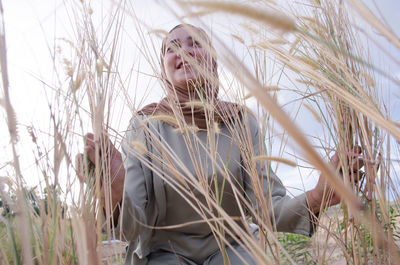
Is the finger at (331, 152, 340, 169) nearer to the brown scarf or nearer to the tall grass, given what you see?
the tall grass

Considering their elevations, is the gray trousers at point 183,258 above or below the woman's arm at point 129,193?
below

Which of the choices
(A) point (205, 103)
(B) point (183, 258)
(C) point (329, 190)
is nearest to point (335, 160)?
(C) point (329, 190)

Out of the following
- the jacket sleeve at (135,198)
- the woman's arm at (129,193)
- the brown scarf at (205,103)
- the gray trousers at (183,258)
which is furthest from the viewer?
the gray trousers at (183,258)

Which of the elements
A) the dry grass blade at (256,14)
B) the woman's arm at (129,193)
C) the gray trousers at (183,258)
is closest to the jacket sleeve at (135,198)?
the woman's arm at (129,193)

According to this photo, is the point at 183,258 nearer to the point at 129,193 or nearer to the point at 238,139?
the point at 129,193

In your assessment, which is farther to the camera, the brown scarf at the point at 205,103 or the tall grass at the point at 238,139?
the brown scarf at the point at 205,103

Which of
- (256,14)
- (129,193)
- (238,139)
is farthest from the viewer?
(129,193)

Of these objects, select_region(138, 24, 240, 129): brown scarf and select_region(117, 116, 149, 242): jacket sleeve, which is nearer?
select_region(138, 24, 240, 129): brown scarf

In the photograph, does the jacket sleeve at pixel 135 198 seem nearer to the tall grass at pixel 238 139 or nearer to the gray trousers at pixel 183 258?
the gray trousers at pixel 183 258

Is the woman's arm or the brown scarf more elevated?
the brown scarf

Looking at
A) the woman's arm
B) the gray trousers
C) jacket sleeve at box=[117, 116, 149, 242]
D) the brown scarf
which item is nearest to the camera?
the brown scarf

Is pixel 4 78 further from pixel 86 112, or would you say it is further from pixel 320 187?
pixel 320 187

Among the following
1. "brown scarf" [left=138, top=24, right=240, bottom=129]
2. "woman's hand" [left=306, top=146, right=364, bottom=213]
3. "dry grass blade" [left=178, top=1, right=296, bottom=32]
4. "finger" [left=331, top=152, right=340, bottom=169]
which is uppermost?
"brown scarf" [left=138, top=24, right=240, bottom=129]

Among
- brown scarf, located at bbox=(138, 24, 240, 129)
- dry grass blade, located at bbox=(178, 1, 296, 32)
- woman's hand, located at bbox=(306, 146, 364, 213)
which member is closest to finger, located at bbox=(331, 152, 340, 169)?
woman's hand, located at bbox=(306, 146, 364, 213)
